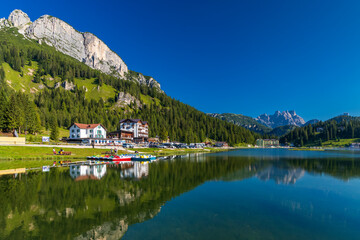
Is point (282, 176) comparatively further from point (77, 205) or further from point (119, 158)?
point (119, 158)

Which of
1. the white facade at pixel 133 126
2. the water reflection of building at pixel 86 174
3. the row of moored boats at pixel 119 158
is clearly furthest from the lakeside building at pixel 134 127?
the water reflection of building at pixel 86 174

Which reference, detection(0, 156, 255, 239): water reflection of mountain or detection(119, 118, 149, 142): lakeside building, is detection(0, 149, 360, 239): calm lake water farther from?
detection(119, 118, 149, 142): lakeside building

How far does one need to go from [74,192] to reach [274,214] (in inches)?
896

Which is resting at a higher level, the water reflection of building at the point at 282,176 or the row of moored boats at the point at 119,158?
the row of moored boats at the point at 119,158

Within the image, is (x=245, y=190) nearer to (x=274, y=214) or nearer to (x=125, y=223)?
(x=274, y=214)

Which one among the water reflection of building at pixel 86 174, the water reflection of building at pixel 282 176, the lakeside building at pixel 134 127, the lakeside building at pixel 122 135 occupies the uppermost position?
the lakeside building at pixel 134 127

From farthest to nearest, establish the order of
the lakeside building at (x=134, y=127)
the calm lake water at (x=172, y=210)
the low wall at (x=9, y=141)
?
the lakeside building at (x=134, y=127)
the low wall at (x=9, y=141)
the calm lake water at (x=172, y=210)

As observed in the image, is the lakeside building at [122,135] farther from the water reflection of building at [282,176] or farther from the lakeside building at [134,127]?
the water reflection of building at [282,176]

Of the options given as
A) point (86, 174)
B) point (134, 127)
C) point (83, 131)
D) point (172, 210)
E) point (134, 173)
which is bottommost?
point (172, 210)

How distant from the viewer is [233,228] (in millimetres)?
16062

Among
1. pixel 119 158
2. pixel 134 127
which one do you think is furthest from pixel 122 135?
pixel 119 158

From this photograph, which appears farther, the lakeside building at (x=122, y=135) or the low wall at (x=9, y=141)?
the lakeside building at (x=122, y=135)

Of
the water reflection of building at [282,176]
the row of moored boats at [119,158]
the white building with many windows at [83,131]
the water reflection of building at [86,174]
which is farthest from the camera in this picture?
the white building with many windows at [83,131]

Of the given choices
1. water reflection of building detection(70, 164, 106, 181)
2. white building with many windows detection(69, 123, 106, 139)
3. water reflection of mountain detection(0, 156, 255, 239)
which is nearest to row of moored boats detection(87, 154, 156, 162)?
water reflection of building detection(70, 164, 106, 181)
